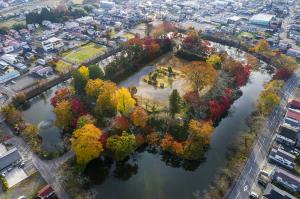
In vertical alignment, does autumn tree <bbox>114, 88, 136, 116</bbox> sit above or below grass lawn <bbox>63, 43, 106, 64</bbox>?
above

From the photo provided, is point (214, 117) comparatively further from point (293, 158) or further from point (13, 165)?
point (13, 165)

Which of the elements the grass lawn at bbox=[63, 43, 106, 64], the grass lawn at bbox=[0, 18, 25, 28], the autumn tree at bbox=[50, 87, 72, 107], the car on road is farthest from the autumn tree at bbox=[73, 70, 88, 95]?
the grass lawn at bbox=[0, 18, 25, 28]

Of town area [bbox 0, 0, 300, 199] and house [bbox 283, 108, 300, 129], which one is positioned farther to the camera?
house [bbox 283, 108, 300, 129]

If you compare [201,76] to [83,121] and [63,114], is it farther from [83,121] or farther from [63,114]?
[63,114]

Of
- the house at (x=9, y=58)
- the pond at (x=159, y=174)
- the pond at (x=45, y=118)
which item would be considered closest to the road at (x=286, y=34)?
the pond at (x=159, y=174)

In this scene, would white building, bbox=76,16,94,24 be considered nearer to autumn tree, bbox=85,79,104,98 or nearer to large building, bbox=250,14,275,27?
→ autumn tree, bbox=85,79,104,98

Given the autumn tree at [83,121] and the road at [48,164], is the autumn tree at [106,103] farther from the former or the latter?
the road at [48,164]
